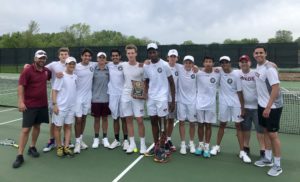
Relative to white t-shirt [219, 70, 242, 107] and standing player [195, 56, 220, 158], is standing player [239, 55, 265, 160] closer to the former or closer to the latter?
white t-shirt [219, 70, 242, 107]

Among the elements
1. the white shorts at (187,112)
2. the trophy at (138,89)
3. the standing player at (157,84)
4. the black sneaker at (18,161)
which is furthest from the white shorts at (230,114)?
the black sneaker at (18,161)

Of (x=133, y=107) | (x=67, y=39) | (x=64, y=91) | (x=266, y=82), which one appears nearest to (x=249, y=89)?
(x=266, y=82)

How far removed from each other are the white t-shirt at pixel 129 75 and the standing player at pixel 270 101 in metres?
2.17

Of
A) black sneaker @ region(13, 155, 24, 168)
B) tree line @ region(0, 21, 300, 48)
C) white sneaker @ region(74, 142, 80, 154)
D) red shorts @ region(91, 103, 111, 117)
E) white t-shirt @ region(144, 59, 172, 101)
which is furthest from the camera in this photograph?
tree line @ region(0, 21, 300, 48)

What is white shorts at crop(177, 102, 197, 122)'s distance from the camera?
21.5ft

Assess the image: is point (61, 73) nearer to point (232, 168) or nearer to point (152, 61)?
point (152, 61)

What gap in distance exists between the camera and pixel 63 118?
6484 mm

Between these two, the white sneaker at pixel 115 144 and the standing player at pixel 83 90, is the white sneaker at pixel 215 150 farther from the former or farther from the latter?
the standing player at pixel 83 90

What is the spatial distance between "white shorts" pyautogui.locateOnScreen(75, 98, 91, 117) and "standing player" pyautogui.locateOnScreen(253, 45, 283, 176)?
3278 mm

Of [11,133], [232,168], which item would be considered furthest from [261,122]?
[11,133]

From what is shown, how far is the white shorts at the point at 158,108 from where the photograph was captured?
6363mm

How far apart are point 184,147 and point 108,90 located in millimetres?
1914

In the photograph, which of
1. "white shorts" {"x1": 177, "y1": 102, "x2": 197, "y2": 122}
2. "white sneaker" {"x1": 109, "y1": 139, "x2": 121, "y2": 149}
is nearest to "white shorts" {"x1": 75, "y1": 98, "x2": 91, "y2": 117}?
"white sneaker" {"x1": 109, "y1": 139, "x2": 121, "y2": 149}

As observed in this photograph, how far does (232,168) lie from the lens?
19.5ft
